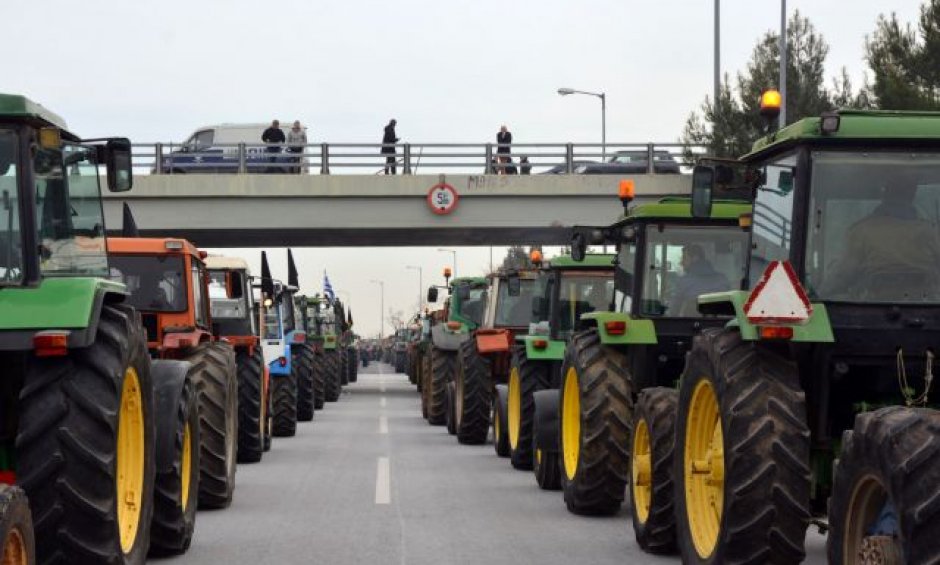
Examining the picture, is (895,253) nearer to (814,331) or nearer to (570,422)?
(814,331)

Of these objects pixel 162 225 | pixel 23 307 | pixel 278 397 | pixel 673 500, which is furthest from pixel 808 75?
pixel 23 307

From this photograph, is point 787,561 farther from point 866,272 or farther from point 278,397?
point 278,397

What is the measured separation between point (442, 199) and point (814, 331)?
35387 mm

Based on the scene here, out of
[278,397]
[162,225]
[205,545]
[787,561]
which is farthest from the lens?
[162,225]

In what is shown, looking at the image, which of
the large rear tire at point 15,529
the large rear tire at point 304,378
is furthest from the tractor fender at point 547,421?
the large rear tire at point 304,378

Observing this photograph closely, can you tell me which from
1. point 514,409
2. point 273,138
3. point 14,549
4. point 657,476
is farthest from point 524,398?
point 273,138

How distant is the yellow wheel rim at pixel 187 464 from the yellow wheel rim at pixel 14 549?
496 cm

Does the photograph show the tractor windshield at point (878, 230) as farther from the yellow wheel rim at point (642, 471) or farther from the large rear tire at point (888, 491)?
the yellow wheel rim at point (642, 471)

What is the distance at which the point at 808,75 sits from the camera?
159ft

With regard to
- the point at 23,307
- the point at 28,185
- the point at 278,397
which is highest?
the point at 28,185

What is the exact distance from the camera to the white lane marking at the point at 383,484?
1487 centimetres

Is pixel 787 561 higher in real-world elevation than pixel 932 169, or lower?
lower

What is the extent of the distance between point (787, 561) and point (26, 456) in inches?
144

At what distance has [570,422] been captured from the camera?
1475 cm
